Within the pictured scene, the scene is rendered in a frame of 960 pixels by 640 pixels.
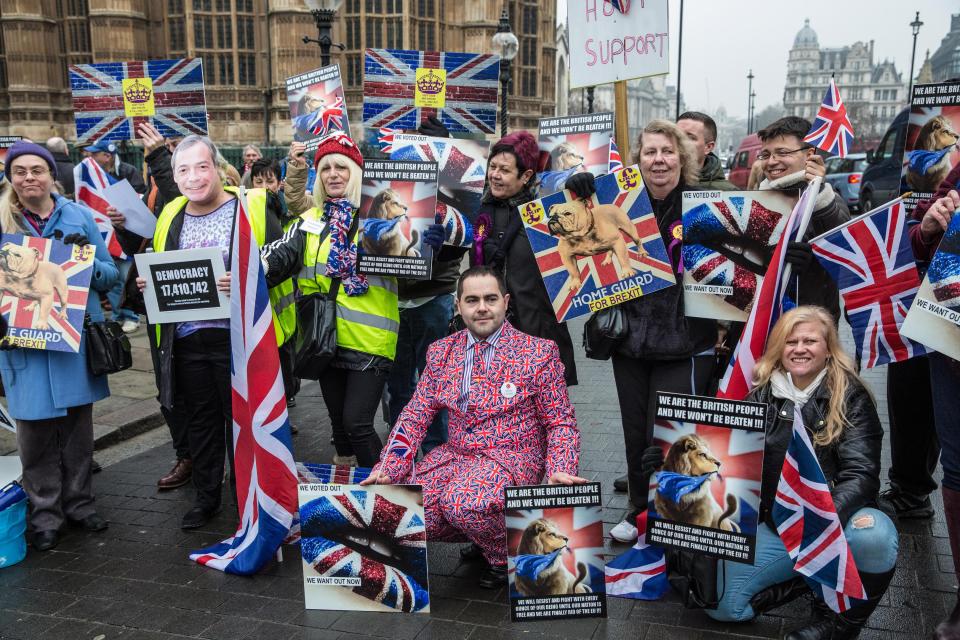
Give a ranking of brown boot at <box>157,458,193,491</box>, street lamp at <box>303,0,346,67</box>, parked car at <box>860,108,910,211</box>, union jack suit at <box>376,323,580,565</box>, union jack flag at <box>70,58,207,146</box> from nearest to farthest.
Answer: union jack suit at <box>376,323,580,565</box> < brown boot at <box>157,458,193,491</box> < union jack flag at <box>70,58,207,146</box> < street lamp at <box>303,0,346,67</box> < parked car at <box>860,108,910,211</box>

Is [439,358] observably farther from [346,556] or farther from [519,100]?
[519,100]

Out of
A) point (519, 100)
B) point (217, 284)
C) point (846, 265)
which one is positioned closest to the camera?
point (846, 265)

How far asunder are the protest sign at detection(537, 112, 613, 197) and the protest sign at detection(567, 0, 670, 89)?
0.71ft

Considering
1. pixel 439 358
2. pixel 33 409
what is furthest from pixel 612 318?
pixel 33 409

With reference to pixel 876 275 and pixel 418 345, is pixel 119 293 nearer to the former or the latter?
pixel 418 345

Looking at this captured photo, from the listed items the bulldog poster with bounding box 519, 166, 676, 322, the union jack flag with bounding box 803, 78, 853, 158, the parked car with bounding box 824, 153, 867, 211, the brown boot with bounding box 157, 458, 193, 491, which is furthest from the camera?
the parked car with bounding box 824, 153, 867, 211

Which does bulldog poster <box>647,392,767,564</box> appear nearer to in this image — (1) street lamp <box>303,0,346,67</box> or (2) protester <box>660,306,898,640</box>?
(2) protester <box>660,306,898,640</box>

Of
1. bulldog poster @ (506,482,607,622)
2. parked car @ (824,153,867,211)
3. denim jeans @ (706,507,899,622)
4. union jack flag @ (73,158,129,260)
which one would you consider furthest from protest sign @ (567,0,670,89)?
parked car @ (824,153,867,211)

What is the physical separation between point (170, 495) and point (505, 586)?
2.54 meters

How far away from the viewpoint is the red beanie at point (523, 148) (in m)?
4.52

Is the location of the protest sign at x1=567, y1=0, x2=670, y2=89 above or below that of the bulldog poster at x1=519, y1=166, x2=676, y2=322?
above

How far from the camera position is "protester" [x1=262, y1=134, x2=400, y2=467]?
4.42 meters

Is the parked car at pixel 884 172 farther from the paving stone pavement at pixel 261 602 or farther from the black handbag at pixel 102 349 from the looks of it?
the black handbag at pixel 102 349

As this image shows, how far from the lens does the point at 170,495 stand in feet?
17.0
